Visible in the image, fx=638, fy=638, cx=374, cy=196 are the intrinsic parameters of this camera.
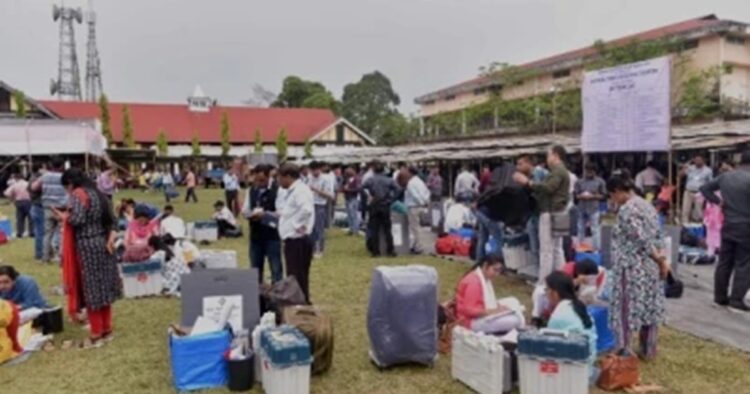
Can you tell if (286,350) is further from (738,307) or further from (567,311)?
(738,307)

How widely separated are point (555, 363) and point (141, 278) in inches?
217

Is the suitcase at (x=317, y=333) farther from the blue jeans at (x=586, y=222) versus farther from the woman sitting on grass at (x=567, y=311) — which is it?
the blue jeans at (x=586, y=222)

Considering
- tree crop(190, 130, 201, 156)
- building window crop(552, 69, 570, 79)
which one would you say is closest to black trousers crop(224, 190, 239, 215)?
tree crop(190, 130, 201, 156)

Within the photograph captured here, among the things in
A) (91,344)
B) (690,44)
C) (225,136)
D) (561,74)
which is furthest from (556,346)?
(225,136)

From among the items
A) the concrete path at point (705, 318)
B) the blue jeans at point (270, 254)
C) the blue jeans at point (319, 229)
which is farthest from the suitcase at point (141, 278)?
the concrete path at point (705, 318)

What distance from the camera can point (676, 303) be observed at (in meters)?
7.18

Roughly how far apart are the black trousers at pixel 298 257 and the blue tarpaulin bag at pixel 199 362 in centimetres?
161

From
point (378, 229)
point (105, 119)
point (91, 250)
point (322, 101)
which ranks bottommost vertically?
point (378, 229)

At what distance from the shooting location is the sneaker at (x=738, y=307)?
668 centimetres

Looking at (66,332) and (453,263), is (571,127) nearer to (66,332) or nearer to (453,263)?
(453,263)

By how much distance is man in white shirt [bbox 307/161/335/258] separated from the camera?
35.6ft

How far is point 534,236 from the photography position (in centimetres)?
804

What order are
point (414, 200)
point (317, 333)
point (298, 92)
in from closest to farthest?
point (317, 333) < point (414, 200) < point (298, 92)

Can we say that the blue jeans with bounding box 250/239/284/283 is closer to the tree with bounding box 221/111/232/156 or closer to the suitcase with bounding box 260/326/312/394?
the suitcase with bounding box 260/326/312/394
